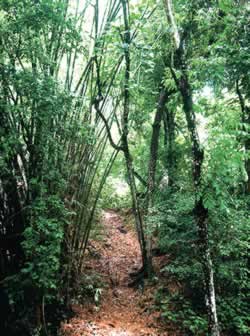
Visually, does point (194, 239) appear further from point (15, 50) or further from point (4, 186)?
point (15, 50)

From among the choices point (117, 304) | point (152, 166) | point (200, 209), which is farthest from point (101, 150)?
point (200, 209)

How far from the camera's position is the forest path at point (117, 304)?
3.88m

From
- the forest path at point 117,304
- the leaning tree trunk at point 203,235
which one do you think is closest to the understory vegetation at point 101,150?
the leaning tree trunk at point 203,235

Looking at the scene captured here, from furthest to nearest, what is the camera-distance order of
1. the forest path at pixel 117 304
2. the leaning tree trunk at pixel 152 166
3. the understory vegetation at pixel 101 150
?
the leaning tree trunk at pixel 152 166, the forest path at pixel 117 304, the understory vegetation at pixel 101 150

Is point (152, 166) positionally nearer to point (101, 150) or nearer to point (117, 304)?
point (101, 150)

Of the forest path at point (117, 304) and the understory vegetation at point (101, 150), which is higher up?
the understory vegetation at point (101, 150)

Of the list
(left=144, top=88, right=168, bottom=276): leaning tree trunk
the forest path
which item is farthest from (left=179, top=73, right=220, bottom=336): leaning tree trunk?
(left=144, top=88, right=168, bottom=276): leaning tree trunk

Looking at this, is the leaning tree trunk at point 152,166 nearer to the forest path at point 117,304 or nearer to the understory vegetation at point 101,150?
the understory vegetation at point 101,150

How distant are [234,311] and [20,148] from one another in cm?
309

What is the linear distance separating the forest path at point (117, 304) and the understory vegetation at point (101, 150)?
202mm

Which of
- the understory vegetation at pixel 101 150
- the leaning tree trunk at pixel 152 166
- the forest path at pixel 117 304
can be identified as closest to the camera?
the understory vegetation at pixel 101 150

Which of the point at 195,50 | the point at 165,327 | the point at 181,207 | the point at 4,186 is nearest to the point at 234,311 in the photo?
the point at 165,327

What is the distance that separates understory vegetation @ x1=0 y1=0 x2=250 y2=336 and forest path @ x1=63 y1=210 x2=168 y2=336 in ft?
0.66

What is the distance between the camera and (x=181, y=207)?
412 centimetres
